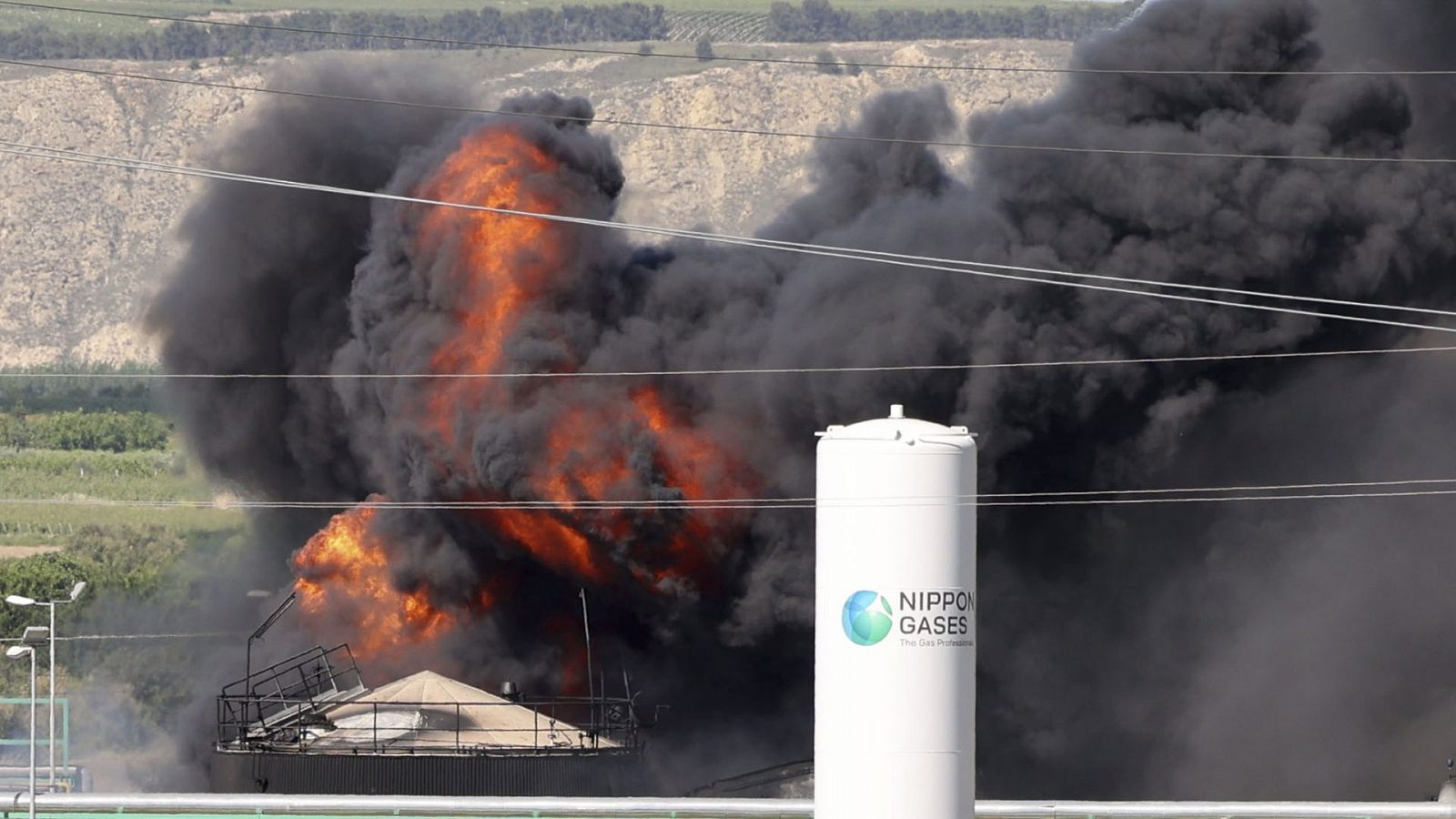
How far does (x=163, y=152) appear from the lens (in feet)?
619

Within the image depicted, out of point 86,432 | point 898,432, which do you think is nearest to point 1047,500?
point 898,432

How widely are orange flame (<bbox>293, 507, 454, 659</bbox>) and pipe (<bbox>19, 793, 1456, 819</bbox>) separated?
24657 millimetres

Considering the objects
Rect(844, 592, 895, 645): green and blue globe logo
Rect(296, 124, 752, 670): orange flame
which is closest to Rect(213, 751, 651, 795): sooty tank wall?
Rect(296, 124, 752, 670): orange flame

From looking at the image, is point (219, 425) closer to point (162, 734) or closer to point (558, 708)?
point (162, 734)

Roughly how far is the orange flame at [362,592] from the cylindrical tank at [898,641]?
128 ft

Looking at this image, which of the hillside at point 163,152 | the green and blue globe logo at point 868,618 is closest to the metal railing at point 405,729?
the green and blue globe logo at point 868,618

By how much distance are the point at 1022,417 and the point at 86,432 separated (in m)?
76.6

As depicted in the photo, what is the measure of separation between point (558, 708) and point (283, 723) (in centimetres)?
1525

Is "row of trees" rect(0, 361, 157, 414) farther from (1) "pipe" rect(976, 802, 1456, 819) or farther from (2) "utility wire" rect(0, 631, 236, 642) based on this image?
(1) "pipe" rect(976, 802, 1456, 819)

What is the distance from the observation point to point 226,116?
193m

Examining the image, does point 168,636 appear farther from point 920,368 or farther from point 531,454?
point 920,368

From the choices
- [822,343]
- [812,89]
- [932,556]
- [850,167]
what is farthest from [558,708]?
[812,89]

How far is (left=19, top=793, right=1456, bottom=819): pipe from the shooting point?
1612 inches

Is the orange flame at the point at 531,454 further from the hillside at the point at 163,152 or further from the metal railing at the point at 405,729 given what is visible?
the hillside at the point at 163,152
